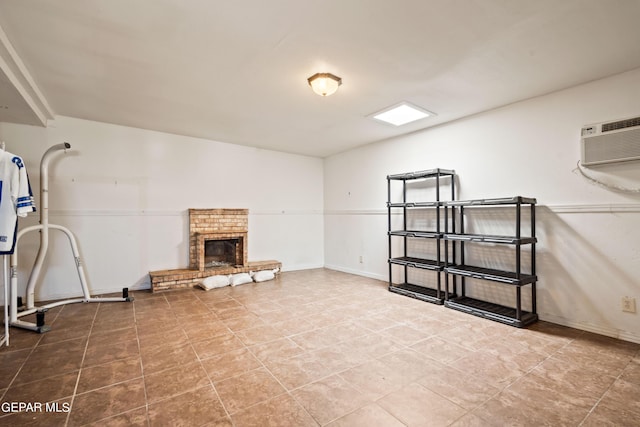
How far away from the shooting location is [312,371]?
2.09m

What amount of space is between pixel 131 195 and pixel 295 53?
343 centimetres

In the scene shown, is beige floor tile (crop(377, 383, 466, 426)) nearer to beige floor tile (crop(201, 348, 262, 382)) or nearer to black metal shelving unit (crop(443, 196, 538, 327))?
beige floor tile (crop(201, 348, 262, 382))

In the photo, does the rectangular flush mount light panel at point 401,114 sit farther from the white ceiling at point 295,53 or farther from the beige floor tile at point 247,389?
the beige floor tile at point 247,389

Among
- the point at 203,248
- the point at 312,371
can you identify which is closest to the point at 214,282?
the point at 203,248

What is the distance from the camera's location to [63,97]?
10.6ft

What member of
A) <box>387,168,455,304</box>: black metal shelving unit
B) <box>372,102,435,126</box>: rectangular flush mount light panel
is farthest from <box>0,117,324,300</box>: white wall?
<box>372,102,435,126</box>: rectangular flush mount light panel

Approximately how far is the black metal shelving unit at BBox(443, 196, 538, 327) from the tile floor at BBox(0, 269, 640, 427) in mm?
168

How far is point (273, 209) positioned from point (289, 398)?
4183 mm

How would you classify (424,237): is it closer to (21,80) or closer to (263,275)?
(263,275)

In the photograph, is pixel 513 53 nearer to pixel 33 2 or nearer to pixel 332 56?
pixel 332 56

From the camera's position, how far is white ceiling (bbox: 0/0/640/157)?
188cm

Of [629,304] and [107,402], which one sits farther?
[629,304]

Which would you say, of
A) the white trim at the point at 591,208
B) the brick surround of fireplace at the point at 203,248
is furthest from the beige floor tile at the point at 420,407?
the brick surround of fireplace at the point at 203,248

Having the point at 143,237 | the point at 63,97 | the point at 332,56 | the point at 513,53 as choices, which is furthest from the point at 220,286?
the point at 513,53
